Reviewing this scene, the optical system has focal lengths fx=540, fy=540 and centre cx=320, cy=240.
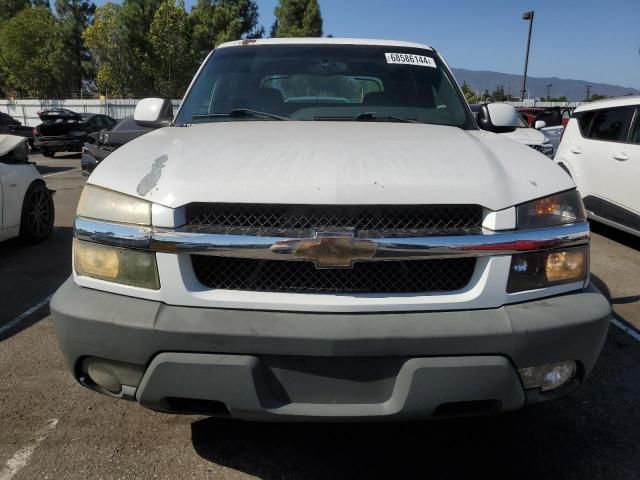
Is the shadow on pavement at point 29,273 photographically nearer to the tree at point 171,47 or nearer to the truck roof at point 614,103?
the truck roof at point 614,103

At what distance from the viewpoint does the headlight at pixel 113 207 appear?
75.0 inches

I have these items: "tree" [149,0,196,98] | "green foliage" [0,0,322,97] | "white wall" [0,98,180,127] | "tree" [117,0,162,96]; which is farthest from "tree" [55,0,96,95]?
"white wall" [0,98,180,127]

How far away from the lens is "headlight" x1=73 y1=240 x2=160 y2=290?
6.21 feet

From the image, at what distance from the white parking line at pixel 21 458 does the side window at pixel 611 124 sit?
6555 mm

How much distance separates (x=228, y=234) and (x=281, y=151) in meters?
0.48

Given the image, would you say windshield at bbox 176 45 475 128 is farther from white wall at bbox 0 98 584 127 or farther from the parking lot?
white wall at bbox 0 98 584 127

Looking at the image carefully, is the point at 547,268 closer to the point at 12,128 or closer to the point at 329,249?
the point at 329,249

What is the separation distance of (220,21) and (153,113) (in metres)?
46.3

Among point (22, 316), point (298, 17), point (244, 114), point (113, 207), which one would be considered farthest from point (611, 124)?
point (298, 17)

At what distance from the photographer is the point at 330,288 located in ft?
6.26

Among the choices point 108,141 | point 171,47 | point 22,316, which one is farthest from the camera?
point 171,47

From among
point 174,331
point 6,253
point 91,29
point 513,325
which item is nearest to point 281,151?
point 174,331

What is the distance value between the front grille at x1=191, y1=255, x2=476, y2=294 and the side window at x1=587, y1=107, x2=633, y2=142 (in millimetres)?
5573

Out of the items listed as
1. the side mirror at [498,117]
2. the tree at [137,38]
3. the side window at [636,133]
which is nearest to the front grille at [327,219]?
the side mirror at [498,117]
